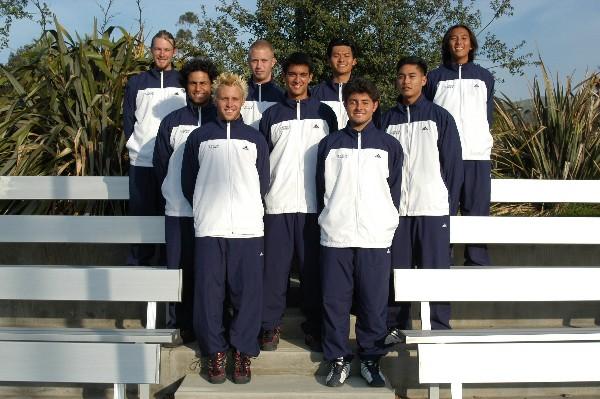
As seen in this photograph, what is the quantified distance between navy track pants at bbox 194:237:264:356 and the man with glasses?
24 cm

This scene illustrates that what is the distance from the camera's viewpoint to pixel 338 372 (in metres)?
3.82

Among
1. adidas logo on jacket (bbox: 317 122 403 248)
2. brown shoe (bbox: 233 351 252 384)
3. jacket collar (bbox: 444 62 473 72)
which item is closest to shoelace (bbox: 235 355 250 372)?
brown shoe (bbox: 233 351 252 384)

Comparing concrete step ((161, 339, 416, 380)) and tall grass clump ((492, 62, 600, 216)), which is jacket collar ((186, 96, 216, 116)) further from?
tall grass clump ((492, 62, 600, 216))

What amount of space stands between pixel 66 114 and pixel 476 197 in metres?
3.89

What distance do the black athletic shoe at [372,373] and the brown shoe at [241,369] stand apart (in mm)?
739

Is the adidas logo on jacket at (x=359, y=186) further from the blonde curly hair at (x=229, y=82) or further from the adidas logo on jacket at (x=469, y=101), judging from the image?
the adidas logo on jacket at (x=469, y=101)

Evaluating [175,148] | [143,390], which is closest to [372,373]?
[143,390]

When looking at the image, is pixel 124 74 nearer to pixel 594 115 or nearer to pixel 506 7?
pixel 594 115

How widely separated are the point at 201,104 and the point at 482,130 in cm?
211

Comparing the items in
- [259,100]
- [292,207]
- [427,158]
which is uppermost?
[259,100]

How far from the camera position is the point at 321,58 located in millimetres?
9008

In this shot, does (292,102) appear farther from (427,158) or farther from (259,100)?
(427,158)

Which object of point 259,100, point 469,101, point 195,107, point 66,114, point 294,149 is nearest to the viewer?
point 294,149

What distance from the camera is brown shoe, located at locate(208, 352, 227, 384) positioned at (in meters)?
3.81
